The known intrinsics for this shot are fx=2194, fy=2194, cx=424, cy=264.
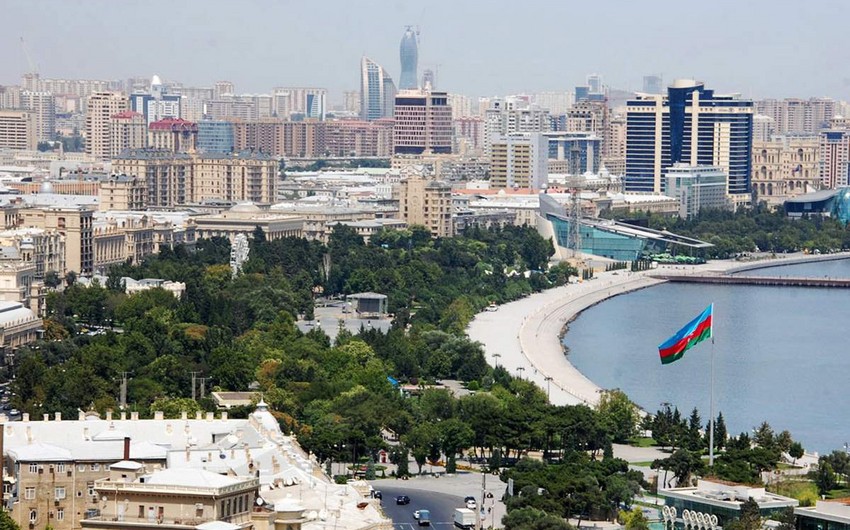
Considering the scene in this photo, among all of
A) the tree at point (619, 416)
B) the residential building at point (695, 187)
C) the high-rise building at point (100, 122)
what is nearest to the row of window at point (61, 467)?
the tree at point (619, 416)

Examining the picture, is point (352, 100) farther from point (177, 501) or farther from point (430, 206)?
point (177, 501)

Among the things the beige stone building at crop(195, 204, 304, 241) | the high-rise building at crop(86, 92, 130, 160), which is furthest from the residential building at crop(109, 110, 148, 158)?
the beige stone building at crop(195, 204, 304, 241)

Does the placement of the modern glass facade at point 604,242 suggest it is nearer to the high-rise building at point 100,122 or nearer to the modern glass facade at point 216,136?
the high-rise building at point 100,122

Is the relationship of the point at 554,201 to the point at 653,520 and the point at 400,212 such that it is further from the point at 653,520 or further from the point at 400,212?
the point at 653,520

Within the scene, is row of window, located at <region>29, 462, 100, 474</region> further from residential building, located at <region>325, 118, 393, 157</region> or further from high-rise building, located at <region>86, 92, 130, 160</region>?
residential building, located at <region>325, 118, 393, 157</region>

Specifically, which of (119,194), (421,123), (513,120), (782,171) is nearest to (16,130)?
(421,123)
